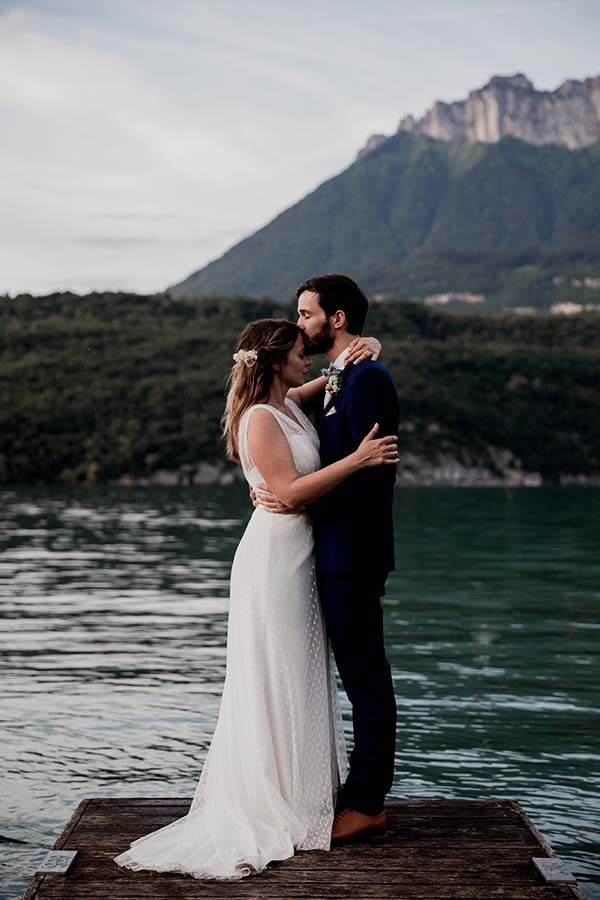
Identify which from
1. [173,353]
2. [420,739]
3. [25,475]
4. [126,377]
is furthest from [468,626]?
[173,353]

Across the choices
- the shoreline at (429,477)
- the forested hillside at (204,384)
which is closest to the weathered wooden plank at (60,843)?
the forested hillside at (204,384)

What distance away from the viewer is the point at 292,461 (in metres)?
5.51

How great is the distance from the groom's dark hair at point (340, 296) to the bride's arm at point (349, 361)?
9cm

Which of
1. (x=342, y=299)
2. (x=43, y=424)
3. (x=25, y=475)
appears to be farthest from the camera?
(x=43, y=424)

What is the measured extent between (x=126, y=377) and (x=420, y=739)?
101 meters

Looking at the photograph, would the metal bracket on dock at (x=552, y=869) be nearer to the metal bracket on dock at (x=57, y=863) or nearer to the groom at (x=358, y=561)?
the groom at (x=358, y=561)

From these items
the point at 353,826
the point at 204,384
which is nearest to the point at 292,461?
the point at 353,826

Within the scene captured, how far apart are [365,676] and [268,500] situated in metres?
0.81

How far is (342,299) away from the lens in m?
5.66

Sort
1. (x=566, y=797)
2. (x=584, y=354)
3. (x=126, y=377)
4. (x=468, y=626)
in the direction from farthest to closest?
(x=584, y=354) → (x=126, y=377) → (x=468, y=626) → (x=566, y=797)

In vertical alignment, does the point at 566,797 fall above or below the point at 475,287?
below

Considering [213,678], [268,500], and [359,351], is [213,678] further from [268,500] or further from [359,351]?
[359,351]

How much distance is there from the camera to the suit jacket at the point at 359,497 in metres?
5.47

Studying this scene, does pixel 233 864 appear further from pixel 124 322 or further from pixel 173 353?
pixel 124 322
